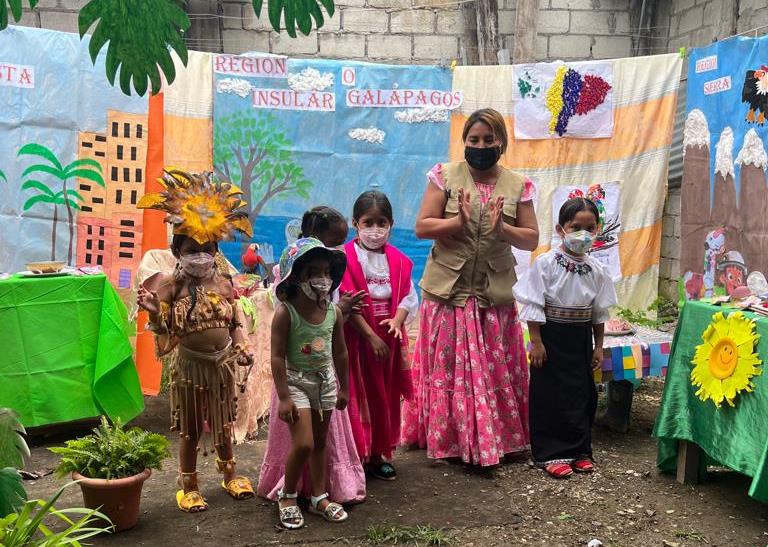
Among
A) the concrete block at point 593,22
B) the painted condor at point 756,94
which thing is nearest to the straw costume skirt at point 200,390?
the painted condor at point 756,94

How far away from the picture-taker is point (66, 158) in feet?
19.7

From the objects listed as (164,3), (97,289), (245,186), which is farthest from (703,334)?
(245,186)

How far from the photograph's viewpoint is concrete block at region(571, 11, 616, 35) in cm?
820

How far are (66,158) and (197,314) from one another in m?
3.13

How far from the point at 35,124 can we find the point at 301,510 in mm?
3915

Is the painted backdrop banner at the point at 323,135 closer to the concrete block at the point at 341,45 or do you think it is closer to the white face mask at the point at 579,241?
the concrete block at the point at 341,45

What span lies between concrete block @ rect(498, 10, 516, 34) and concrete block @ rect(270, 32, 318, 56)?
1.98 m

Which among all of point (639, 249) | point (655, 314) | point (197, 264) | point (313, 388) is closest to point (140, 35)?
point (197, 264)

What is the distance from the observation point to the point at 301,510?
3729mm

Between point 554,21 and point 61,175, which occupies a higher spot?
point 554,21

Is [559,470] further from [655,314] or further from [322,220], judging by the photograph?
[655,314]

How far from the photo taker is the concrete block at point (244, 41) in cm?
789

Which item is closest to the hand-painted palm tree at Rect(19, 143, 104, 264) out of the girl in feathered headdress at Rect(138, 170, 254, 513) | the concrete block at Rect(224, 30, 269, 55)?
the concrete block at Rect(224, 30, 269, 55)

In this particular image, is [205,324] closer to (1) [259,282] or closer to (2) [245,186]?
(1) [259,282]
